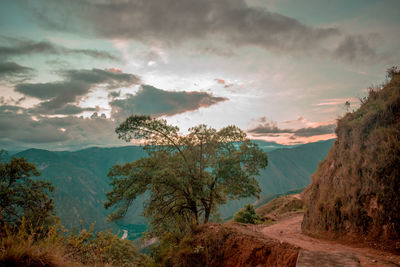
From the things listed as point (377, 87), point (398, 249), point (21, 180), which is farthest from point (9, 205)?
point (377, 87)

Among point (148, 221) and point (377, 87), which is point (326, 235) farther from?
point (148, 221)

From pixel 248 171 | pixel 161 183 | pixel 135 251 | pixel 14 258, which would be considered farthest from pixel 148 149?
pixel 135 251

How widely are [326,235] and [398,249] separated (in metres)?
3.14

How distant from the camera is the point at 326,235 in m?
10.5

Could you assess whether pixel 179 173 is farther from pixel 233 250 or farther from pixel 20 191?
pixel 20 191

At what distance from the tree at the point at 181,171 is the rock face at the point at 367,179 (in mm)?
4293

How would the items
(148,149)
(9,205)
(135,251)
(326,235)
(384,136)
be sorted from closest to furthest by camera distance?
(384,136), (326,235), (148,149), (9,205), (135,251)

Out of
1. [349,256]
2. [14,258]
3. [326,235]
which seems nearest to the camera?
[14,258]

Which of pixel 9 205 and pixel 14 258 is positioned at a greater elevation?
pixel 14 258

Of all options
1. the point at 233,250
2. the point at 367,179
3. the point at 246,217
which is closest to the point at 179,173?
the point at 233,250

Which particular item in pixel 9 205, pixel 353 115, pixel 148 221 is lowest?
pixel 148 221

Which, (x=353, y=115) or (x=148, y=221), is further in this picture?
(x=148, y=221)

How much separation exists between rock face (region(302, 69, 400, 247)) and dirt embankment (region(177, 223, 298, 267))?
12.1 feet

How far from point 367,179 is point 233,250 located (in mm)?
6641
